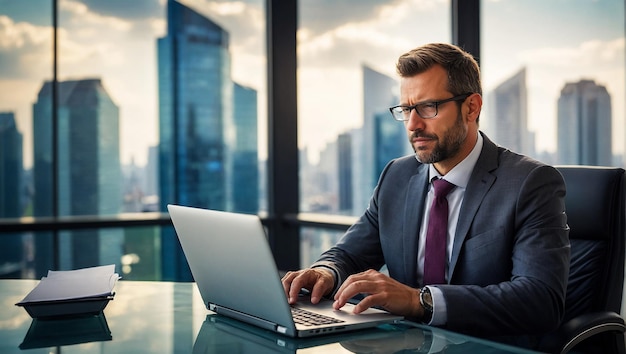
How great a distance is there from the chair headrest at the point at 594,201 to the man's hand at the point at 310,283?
730 mm

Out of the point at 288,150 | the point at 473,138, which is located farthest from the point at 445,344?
the point at 288,150

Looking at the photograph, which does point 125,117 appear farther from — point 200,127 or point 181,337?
point 181,337

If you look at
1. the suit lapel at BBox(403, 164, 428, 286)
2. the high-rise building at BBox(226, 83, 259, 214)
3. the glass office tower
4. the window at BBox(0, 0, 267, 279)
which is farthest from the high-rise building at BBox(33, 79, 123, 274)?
the suit lapel at BBox(403, 164, 428, 286)

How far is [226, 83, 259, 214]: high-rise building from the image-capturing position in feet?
14.3

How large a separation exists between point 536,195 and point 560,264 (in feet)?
0.63

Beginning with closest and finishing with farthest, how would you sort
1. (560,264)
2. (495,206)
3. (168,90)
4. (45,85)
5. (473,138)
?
(560,264), (495,206), (473,138), (45,85), (168,90)

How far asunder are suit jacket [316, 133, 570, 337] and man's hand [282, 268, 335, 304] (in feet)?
0.55

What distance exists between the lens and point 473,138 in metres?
1.95

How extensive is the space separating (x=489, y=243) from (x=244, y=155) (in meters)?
2.79

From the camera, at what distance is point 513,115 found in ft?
10.0

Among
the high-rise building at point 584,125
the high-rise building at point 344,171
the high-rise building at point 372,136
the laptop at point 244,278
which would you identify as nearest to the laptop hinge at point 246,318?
the laptop at point 244,278

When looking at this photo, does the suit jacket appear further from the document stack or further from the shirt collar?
the document stack

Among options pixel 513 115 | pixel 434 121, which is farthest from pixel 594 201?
pixel 513 115

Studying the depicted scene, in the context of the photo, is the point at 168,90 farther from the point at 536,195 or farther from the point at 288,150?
the point at 536,195
